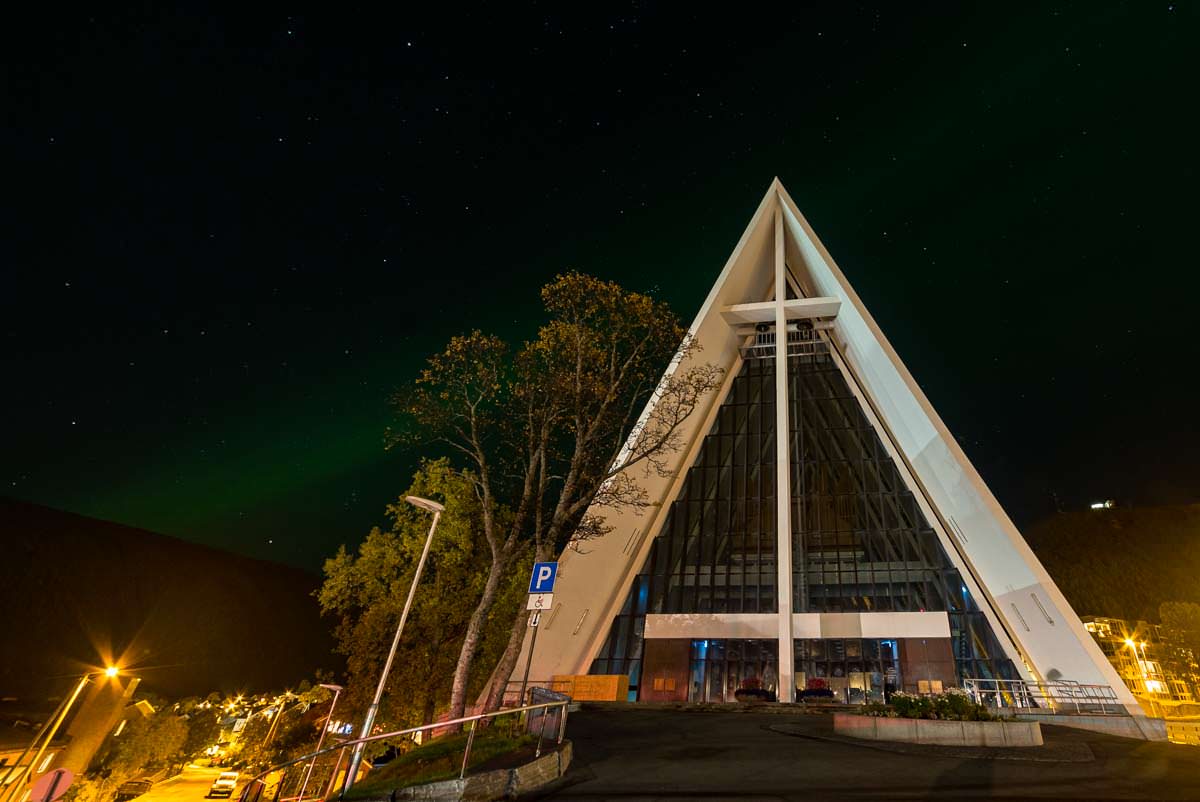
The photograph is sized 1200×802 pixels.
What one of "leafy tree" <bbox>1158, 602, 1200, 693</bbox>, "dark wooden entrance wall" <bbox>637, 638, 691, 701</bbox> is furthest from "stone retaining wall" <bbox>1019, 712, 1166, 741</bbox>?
"leafy tree" <bbox>1158, 602, 1200, 693</bbox>

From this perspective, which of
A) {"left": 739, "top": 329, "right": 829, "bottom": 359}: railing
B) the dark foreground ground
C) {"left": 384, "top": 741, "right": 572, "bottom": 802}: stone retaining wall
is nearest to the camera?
{"left": 384, "top": 741, "right": 572, "bottom": 802}: stone retaining wall

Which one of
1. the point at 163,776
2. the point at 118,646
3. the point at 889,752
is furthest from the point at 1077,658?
the point at 118,646

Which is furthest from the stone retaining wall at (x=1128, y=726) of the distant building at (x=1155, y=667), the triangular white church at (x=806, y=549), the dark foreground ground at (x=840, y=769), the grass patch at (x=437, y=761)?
the distant building at (x=1155, y=667)

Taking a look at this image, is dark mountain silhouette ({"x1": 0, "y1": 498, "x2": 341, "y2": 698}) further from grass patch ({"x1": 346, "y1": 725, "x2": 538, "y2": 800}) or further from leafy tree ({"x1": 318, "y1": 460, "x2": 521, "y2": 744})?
grass patch ({"x1": 346, "y1": 725, "x2": 538, "y2": 800})

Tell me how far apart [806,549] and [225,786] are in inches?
1599

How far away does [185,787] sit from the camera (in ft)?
140

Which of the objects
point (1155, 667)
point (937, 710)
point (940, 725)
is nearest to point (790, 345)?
point (937, 710)

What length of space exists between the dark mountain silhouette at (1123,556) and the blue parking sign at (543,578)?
312 ft

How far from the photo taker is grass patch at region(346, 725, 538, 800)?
5718mm

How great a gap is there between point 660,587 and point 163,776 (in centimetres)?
4303

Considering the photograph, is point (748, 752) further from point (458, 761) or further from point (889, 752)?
point (458, 761)

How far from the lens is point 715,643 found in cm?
2367

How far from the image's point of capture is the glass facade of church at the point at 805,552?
74.1 ft

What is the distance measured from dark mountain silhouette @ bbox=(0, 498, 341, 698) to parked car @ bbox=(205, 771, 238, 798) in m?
20.1
